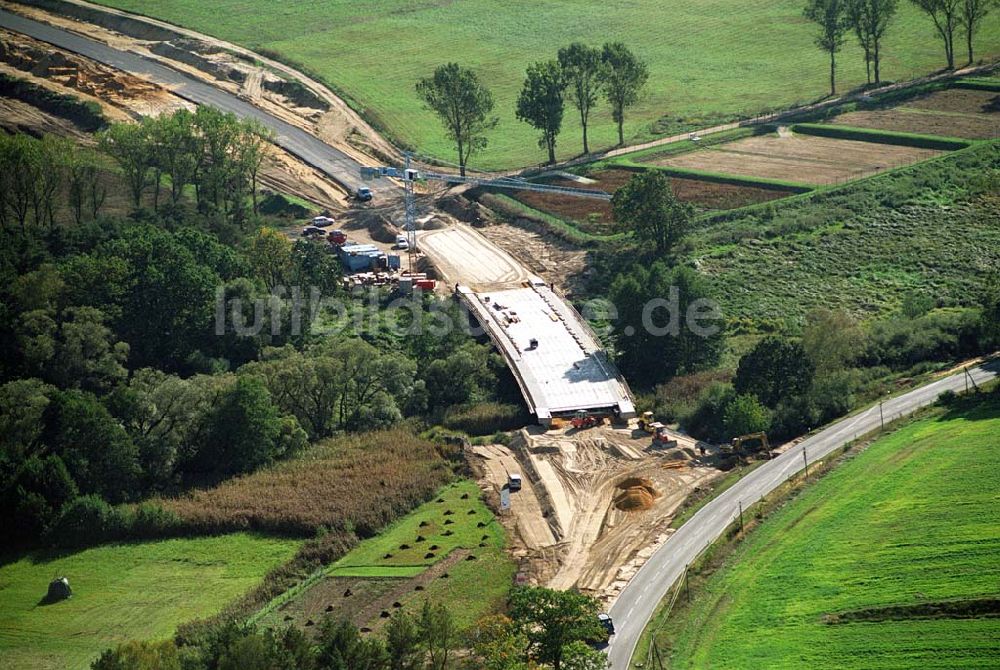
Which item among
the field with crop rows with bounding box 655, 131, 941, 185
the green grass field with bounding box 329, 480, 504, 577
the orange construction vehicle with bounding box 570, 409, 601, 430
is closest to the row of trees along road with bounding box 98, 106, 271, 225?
the field with crop rows with bounding box 655, 131, 941, 185

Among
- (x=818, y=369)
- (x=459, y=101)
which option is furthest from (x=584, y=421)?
(x=459, y=101)

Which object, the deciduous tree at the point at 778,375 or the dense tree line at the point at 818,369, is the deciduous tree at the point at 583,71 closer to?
the dense tree line at the point at 818,369

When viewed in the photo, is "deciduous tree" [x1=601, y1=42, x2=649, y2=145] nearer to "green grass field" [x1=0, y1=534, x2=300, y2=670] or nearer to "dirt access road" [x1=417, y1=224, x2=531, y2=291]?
"dirt access road" [x1=417, y1=224, x2=531, y2=291]

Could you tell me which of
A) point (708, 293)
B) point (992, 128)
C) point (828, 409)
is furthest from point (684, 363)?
point (992, 128)

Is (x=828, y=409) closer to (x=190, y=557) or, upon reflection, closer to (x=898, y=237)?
(x=898, y=237)

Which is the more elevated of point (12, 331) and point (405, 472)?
point (12, 331)

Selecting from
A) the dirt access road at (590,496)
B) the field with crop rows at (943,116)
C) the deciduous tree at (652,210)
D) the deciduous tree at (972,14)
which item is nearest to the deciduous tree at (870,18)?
the deciduous tree at (972,14)
